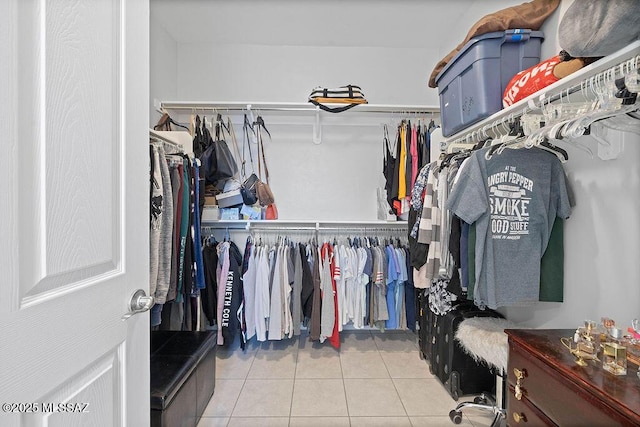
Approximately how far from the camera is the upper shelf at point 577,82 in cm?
81

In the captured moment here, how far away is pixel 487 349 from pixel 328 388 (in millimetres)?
1075

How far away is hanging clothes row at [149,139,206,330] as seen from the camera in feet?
4.74

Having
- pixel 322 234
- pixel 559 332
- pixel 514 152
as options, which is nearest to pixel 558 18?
pixel 514 152

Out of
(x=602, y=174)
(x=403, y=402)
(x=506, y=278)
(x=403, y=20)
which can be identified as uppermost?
(x=403, y=20)

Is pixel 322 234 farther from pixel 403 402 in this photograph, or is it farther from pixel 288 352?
pixel 403 402

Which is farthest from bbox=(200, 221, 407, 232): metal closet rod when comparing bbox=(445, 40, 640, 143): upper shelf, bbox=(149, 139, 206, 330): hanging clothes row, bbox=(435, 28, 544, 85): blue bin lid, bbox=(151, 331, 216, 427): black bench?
bbox=(435, 28, 544, 85): blue bin lid

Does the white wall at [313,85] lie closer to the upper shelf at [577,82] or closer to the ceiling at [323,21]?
the ceiling at [323,21]

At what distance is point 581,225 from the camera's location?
1.33 m

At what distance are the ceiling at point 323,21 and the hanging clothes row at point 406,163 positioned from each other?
2.82 ft

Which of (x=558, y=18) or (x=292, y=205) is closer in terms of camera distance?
(x=558, y=18)

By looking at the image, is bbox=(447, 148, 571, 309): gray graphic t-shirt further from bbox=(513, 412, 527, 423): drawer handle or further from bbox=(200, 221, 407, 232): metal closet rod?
bbox=(200, 221, 407, 232): metal closet rod

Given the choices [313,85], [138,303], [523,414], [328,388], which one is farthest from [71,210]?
[313,85]

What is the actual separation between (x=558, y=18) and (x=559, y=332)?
1567mm

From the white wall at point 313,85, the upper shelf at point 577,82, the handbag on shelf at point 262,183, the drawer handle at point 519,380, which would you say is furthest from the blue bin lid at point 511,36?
the handbag on shelf at point 262,183
